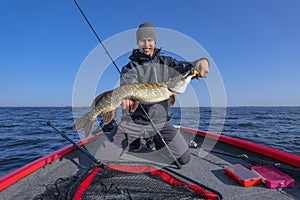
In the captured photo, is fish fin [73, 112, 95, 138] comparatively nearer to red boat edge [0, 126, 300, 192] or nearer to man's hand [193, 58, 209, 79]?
red boat edge [0, 126, 300, 192]

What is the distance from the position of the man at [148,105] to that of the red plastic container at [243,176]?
1.08m

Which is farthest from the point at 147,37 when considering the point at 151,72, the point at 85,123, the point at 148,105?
the point at 85,123

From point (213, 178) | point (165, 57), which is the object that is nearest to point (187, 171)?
point (213, 178)

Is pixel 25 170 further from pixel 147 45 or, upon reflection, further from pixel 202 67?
pixel 202 67

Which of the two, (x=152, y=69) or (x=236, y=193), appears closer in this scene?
(x=236, y=193)

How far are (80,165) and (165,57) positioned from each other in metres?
3.11

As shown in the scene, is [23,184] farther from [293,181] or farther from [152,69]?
[293,181]

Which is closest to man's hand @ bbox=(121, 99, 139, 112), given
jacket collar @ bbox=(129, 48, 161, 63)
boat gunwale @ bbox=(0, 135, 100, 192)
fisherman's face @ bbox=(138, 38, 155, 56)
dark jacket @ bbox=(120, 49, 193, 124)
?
dark jacket @ bbox=(120, 49, 193, 124)

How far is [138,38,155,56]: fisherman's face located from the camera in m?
4.29

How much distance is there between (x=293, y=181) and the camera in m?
2.51

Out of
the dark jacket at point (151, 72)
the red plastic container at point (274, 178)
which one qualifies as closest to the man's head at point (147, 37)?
Answer: the dark jacket at point (151, 72)

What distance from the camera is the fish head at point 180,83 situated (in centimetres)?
355

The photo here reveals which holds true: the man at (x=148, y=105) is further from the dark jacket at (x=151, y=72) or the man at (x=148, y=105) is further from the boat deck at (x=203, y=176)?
the boat deck at (x=203, y=176)

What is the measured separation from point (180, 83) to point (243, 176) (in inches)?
74.7
